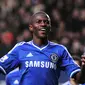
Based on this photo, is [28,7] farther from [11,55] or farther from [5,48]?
[11,55]

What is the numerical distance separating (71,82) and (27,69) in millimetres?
1402

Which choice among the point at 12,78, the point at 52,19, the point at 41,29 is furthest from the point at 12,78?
the point at 52,19

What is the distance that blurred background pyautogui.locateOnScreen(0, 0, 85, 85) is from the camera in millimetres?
13055

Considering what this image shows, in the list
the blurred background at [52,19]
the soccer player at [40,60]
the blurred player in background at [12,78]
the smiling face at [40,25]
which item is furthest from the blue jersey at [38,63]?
the blurred background at [52,19]

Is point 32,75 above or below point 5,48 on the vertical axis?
above

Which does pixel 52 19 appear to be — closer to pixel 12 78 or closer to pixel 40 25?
pixel 12 78

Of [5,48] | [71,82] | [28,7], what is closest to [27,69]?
[71,82]

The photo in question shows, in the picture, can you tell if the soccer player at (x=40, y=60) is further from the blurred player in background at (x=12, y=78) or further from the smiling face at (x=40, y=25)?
the blurred player in background at (x=12, y=78)

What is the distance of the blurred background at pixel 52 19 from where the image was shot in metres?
13.1

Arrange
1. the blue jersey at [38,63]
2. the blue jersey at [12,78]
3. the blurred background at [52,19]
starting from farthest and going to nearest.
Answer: the blurred background at [52,19], the blue jersey at [12,78], the blue jersey at [38,63]

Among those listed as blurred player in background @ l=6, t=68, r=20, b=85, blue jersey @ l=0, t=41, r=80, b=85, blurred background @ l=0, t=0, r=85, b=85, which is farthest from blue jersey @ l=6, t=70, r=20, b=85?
blurred background @ l=0, t=0, r=85, b=85

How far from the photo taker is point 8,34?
12945mm

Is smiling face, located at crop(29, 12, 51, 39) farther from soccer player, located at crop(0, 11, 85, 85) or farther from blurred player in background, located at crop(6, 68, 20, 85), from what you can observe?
blurred player in background, located at crop(6, 68, 20, 85)

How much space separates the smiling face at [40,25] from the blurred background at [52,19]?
629 cm
